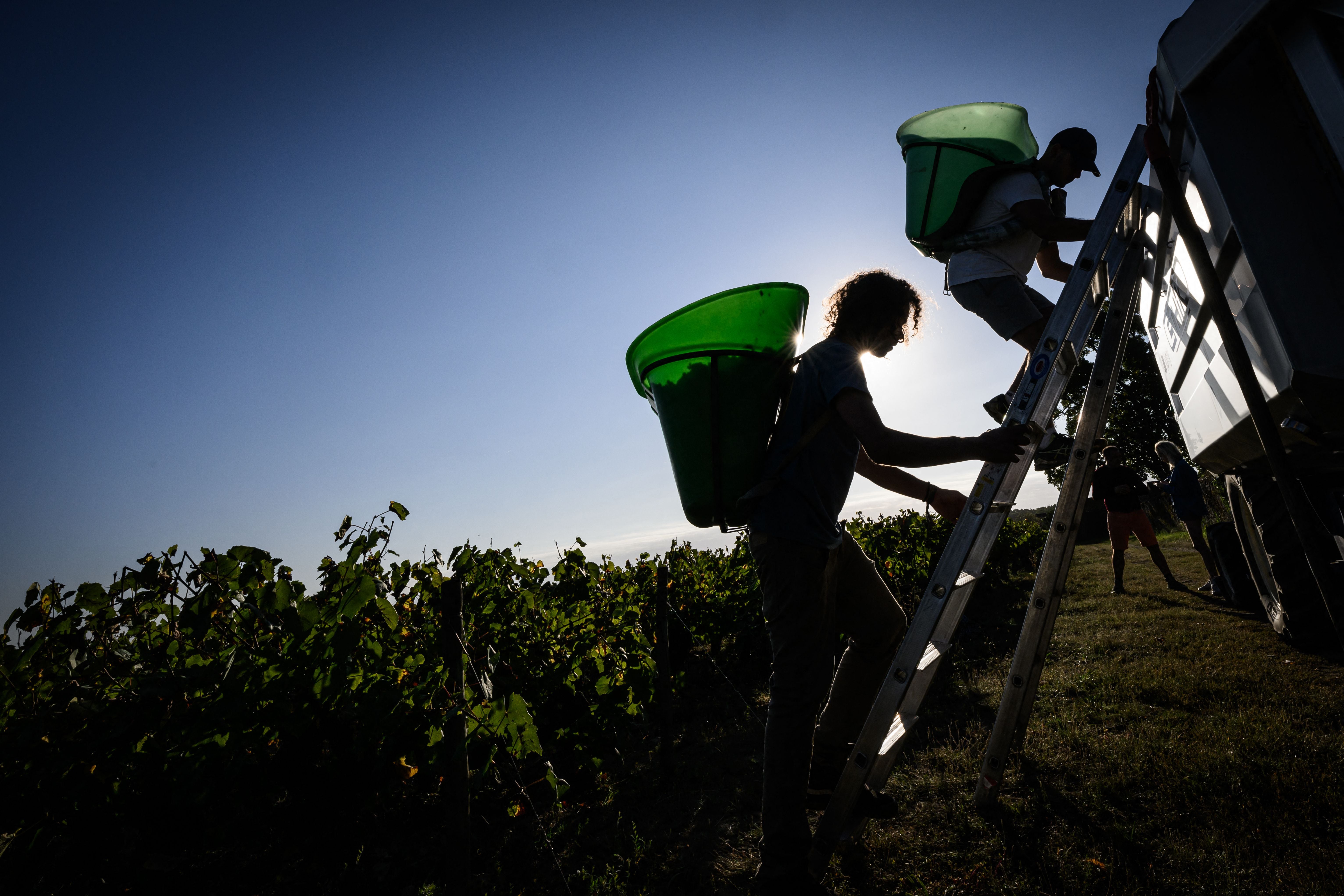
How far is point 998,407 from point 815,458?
2.84 feet

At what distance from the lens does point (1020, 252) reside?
233cm

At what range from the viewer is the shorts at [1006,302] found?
231 cm

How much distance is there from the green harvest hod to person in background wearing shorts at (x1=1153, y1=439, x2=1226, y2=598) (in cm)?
725

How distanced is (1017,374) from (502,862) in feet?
9.84

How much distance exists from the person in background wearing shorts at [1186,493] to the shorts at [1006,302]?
20.6 feet

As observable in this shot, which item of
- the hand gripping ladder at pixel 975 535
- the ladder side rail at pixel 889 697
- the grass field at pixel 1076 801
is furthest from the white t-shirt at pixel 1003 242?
the grass field at pixel 1076 801

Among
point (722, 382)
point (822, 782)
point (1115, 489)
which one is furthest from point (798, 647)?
point (1115, 489)

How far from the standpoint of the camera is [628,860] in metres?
2.56

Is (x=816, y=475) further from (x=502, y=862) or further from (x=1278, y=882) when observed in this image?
(x=502, y=862)

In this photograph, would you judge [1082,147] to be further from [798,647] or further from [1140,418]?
[1140,418]

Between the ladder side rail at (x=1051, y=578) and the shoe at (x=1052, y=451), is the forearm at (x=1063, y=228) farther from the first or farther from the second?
the shoe at (x=1052, y=451)

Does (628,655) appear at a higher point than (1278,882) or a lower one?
higher

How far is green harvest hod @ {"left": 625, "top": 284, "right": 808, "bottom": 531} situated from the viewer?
1979mm

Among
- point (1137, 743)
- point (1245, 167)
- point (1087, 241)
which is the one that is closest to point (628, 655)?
point (1137, 743)
